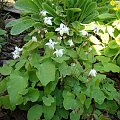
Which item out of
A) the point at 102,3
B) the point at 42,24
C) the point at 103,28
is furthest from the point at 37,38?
the point at 102,3

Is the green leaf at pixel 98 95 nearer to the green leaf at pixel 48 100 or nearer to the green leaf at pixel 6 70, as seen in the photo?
the green leaf at pixel 48 100

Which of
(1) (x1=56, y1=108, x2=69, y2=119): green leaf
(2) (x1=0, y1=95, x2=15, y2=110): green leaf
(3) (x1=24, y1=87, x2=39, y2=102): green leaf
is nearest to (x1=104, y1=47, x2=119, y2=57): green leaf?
(1) (x1=56, y1=108, x2=69, y2=119): green leaf

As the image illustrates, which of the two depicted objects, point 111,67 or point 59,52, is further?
point 111,67

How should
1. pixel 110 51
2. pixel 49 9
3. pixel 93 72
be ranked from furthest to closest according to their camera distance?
pixel 49 9, pixel 110 51, pixel 93 72

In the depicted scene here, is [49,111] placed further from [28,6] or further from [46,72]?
[28,6]

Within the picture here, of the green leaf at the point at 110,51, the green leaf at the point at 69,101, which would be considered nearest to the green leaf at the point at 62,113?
the green leaf at the point at 69,101

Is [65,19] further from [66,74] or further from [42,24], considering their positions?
[66,74]

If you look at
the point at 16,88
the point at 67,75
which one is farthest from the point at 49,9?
the point at 16,88
